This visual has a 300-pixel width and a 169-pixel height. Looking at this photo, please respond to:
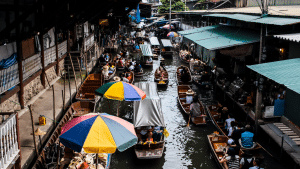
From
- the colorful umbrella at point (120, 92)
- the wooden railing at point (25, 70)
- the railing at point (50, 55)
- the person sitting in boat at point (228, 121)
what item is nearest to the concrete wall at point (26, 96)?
the wooden railing at point (25, 70)

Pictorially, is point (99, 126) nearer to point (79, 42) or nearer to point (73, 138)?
point (73, 138)

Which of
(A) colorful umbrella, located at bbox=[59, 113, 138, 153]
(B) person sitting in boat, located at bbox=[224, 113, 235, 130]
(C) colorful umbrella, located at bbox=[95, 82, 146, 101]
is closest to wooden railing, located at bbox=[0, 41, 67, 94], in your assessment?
(C) colorful umbrella, located at bbox=[95, 82, 146, 101]

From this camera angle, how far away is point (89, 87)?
1969 centimetres

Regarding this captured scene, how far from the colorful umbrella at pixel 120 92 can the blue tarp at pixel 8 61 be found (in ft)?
13.5

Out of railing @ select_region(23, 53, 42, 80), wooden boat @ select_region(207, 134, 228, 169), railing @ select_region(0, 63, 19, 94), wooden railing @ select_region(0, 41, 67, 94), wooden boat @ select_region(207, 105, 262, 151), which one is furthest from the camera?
wooden boat @ select_region(207, 105, 262, 151)

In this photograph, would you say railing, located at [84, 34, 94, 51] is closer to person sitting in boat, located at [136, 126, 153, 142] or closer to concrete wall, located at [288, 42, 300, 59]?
person sitting in boat, located at [136, 126, 153, 142]

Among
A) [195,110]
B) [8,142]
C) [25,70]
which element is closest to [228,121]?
[195,110]

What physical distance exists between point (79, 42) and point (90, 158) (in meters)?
15.9

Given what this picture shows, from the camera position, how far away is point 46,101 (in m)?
16.7

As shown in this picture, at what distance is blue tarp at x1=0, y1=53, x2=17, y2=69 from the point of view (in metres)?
9.97

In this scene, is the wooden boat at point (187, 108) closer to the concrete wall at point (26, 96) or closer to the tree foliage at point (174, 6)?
the concrete wall at point (26, 96)

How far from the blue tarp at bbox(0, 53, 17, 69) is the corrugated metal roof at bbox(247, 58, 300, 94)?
31.5 feet

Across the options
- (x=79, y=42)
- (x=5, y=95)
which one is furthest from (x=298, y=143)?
(x=79, y=42)

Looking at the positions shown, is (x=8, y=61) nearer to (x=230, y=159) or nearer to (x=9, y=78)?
(x=9, y=78)
